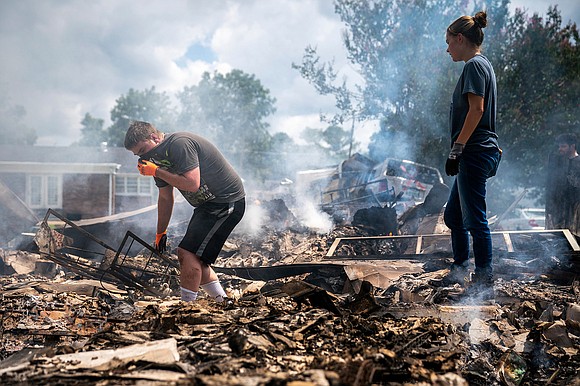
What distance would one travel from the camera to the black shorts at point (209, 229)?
12.9ft

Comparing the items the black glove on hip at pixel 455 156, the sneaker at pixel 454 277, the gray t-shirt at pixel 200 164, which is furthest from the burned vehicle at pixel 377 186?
the gray t-shirt at pixel 200 164

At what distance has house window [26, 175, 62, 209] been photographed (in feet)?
77.8

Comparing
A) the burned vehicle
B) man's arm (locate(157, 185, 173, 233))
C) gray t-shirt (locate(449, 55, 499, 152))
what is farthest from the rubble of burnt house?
the burned vehicle

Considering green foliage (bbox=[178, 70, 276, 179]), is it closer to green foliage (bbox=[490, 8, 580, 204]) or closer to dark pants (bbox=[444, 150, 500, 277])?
green foliage (bbox=[490, 8, 580, 204])

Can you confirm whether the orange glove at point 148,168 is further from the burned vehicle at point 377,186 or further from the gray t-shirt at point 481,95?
the burned vehicle at point 377,186

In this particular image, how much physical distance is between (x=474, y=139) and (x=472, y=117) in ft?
0.71

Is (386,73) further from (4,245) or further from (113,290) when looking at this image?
(113,290)

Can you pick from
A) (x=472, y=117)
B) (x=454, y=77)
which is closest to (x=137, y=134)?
(x=472, y=117)

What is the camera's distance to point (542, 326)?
2910 mm

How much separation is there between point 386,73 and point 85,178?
646 inches

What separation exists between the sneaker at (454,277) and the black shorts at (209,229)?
187 centimetres

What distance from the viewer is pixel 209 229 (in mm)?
3986

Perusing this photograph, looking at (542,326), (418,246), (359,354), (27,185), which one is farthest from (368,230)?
(27,185)

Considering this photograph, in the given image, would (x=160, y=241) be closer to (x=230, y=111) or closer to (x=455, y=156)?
(x=455, y=156)
